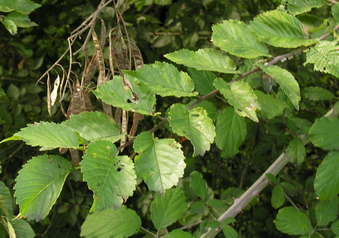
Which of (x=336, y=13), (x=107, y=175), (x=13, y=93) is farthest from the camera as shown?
(x=13, y=93)

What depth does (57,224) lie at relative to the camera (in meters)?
2.05

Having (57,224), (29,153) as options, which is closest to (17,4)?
(29,153)

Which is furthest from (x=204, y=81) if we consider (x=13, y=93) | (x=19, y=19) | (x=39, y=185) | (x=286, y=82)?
(x=13, y=93)

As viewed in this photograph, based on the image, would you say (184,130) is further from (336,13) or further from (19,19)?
(19,19)

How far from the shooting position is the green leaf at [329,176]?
1.13m

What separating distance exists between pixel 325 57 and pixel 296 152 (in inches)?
20.1

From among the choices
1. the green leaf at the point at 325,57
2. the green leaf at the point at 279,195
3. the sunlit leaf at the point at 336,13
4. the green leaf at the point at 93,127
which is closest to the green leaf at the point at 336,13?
the sunlit leaf at the point at 336,13

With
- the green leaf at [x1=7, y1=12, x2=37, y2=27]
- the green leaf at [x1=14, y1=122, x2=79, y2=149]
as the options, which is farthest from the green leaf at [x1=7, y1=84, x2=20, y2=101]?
the green leaf at [x1=14, y1=122, x2=79, y2=149]

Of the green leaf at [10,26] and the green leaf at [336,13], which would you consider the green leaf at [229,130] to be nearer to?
the green leaf at [336,13]

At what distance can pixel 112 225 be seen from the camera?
1.27 metres

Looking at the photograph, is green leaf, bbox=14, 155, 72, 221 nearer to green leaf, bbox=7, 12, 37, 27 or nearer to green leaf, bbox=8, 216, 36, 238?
green leaf, bbox=8, 216, 36, 238

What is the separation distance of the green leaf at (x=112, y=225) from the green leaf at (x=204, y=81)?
1.59 feet

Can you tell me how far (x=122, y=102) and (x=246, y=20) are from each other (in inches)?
51.0

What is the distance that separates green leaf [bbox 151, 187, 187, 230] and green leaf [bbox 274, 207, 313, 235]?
332 mm
